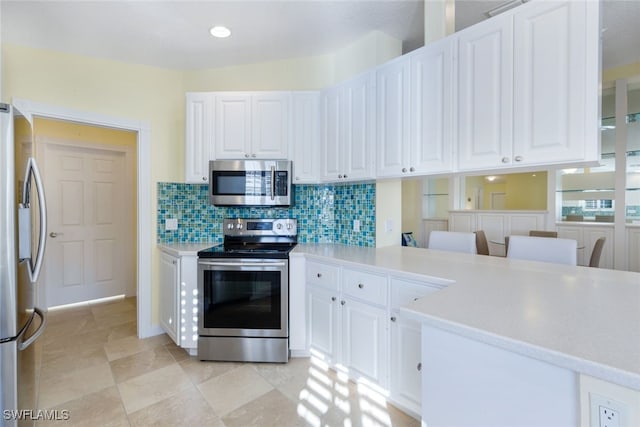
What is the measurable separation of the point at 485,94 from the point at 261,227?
81.9 inches

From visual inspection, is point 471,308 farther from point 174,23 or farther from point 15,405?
point 174,23

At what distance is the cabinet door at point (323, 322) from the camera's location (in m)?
2.16

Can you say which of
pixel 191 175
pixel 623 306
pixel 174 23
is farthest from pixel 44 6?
pixel 623 306

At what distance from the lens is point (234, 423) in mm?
1709

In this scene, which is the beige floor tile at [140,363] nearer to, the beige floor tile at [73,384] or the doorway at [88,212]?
the beige floor tile at [73,384]

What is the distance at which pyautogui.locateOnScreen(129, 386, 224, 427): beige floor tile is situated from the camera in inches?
67.6

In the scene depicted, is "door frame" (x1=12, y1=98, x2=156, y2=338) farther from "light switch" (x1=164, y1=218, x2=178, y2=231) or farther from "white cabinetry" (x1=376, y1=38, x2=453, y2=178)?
"white cabinetry" (x1=376, y1=38, x2=453, y2=178)

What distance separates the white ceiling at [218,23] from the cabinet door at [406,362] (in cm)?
219

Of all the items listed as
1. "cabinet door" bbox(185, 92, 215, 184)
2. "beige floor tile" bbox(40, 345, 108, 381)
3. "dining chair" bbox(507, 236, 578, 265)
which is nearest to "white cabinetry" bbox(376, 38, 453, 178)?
"dining chair" bbox(507, 236, 578, 265)

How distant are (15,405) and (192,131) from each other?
2.14 metres

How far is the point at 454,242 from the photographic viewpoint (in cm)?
234

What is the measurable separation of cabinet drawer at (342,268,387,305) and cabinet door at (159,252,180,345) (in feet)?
4.78

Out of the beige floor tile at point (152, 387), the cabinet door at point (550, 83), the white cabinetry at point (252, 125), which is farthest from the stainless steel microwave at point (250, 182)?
the cabinet door at point (550, 83)

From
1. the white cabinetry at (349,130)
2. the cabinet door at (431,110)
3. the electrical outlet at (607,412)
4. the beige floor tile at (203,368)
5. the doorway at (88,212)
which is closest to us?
the electrical outlet at (607,412)
